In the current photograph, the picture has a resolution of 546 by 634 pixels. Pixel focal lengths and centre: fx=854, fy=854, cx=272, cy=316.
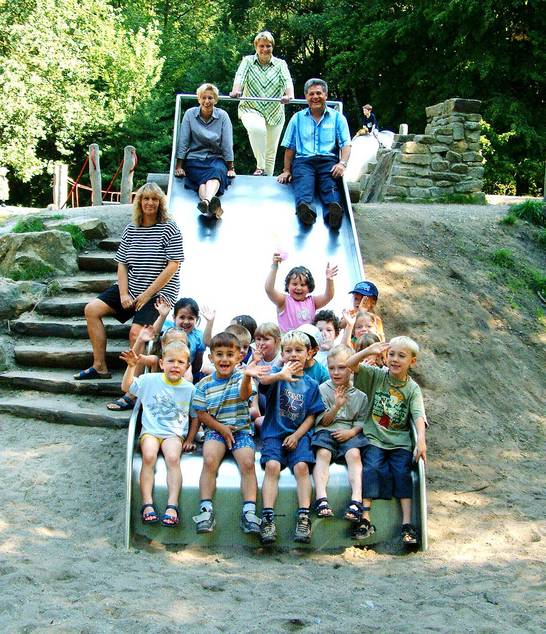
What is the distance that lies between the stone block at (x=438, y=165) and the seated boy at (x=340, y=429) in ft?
25.7

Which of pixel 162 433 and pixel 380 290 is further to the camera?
pixel 380 290

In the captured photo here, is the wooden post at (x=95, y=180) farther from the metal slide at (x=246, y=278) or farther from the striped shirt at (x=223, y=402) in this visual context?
the striped shirt at (x=223, y=402)

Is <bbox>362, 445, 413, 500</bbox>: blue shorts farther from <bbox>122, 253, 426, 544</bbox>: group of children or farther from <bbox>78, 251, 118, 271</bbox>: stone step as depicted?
<bbox>78, 251, 118, 271</bbox>: stone step

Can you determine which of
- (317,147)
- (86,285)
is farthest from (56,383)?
(317,147)

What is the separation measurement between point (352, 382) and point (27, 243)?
4448 mm

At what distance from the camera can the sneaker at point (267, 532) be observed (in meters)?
4.71

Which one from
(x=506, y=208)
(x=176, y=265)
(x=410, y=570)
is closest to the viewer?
(x=410, y=570)

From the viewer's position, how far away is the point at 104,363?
6.74 metres

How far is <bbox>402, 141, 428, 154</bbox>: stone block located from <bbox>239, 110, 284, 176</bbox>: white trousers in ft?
11.1

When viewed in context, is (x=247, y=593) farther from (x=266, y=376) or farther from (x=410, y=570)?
(x=266, y=376)

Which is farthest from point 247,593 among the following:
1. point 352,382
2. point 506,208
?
point 506,208

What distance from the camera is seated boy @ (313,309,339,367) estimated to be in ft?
20.0

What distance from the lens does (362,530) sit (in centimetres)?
484

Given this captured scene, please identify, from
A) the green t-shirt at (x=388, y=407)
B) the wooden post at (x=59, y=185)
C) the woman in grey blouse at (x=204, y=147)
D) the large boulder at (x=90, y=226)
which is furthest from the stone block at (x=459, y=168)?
the wooden post at (x=59, y=185)
